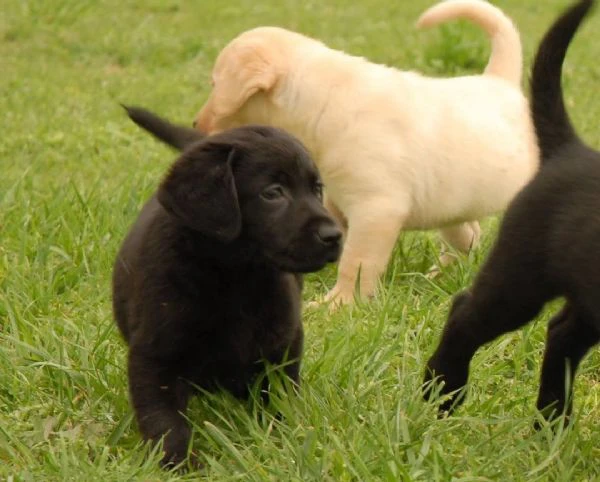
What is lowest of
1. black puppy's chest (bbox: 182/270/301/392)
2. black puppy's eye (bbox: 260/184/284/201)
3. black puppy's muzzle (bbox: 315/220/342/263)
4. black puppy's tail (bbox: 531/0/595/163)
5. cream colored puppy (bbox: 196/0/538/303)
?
cream colored puppy (bbox: 196/0/538/303)

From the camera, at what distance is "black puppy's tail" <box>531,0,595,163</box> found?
325cm

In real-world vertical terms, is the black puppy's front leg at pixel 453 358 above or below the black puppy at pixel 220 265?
below

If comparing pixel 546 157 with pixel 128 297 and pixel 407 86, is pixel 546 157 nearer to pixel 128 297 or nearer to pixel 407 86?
pixel 128 297

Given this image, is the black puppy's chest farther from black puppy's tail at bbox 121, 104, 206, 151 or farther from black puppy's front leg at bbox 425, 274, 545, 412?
black puppy's tail at bbox 121, 104, 206, 151

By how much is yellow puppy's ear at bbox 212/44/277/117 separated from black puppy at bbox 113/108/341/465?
4.89ft

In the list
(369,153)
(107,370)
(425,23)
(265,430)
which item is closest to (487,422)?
(265,430)

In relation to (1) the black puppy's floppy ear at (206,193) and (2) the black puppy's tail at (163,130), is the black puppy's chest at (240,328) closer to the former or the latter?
(1) the black puppy's floppy ear at (206,193)

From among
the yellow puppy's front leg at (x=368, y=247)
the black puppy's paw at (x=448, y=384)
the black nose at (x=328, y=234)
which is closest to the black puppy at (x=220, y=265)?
the black nose at (x=328, y=234)

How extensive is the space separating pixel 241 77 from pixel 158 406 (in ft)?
6.20

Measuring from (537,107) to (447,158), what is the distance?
1.63 m

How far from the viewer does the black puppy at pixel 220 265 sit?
128 inches

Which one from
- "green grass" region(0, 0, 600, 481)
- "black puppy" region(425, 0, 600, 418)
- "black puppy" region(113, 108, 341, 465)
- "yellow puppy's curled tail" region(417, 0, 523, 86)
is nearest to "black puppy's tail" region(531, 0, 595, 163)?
"black puppy" region(425, 0, 600, 418)

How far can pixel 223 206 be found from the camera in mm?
3240

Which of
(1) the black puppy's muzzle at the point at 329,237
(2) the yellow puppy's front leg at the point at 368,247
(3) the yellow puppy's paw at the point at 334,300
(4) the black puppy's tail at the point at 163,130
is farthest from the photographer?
(2) the yellow puppy's front leg at the point at 368,247
